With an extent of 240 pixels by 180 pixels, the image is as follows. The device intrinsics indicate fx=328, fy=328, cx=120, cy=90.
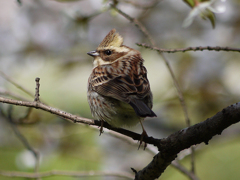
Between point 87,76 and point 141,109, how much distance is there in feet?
15.9

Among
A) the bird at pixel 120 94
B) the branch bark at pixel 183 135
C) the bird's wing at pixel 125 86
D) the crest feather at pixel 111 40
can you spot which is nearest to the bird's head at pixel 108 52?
the crest feather at pixel 111 40

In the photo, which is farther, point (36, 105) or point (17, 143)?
point (17, 143)

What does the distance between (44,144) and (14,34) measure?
14.6 ft

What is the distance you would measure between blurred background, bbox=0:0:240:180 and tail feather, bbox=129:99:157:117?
1.58 meters

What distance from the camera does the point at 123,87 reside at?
3.67 meters

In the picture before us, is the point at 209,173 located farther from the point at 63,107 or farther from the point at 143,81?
the point at 63,107

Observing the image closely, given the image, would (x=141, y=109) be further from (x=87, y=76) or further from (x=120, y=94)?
(x=87, y=76)

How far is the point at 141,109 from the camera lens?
10.3 feet

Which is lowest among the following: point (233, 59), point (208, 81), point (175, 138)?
point (175, 138)

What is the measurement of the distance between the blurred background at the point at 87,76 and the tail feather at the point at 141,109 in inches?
62.2

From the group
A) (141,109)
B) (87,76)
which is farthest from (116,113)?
(87,76)

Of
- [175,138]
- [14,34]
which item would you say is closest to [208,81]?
[175,138]

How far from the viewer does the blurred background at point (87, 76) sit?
5.39m

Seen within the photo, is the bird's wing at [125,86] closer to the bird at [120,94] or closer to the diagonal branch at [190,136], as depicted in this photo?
the bird at [120,94]
